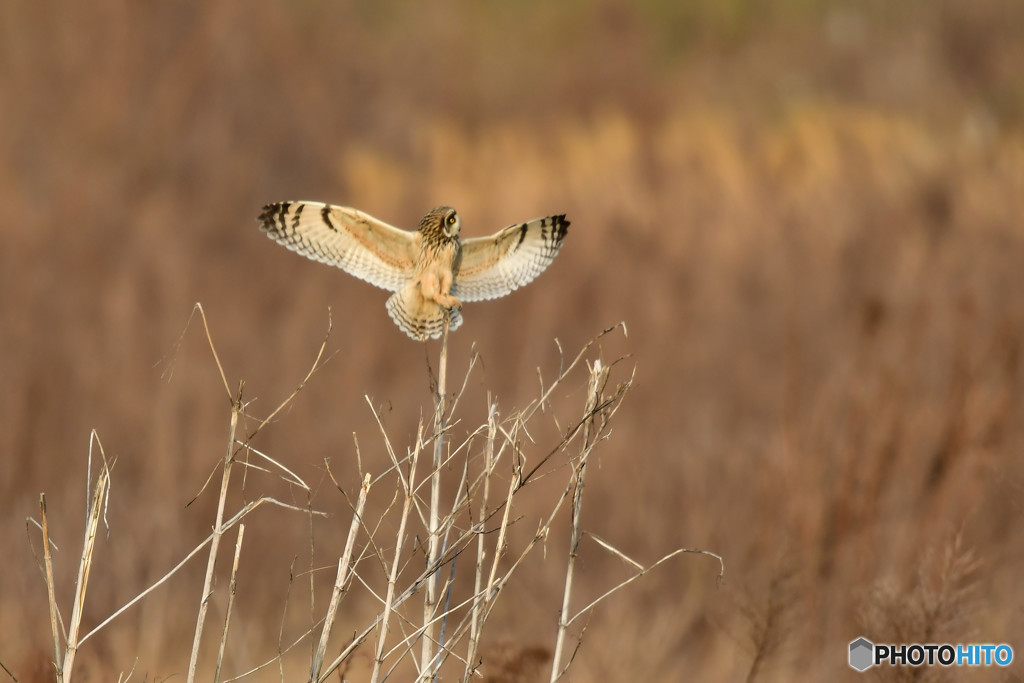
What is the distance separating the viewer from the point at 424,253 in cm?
241

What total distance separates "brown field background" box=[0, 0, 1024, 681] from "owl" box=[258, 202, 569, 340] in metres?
1.00

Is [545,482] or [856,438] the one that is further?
[545,482]

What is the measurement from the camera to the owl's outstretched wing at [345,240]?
2.47 m

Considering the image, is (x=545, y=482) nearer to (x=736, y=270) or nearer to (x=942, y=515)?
(x=942, y=515)

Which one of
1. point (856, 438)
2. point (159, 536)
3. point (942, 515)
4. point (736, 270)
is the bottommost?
point (159, 536)

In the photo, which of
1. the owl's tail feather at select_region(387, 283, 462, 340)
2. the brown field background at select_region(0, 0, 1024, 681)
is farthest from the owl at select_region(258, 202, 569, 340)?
the brown field background at select_region(0, 0, 1024, 681)

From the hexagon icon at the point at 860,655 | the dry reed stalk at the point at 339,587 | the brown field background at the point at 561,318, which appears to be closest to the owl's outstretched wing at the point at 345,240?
the dry reed stalk at the point at 339,587

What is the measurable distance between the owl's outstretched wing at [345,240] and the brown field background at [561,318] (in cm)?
108

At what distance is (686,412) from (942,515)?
91.4 inches

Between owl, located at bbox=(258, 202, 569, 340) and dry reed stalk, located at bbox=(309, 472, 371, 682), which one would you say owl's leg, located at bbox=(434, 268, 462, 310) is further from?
dry reed stalk, located at bbox=(309, 472, 371, 682)

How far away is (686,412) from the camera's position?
8.38 meters

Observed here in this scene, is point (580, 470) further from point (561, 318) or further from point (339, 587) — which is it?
point (561, 318)

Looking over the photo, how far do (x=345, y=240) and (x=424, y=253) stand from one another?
241 mm

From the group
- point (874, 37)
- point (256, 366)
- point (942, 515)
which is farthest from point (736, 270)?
point (874, 37)
